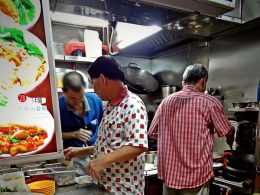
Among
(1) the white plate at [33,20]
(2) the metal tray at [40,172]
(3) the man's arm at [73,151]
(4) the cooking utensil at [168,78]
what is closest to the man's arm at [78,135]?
(3) the man's arm at [73,151]

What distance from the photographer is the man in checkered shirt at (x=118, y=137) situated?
1157 mm

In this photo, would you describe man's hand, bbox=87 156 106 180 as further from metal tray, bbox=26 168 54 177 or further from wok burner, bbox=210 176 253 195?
wok burner, bbox=210 176 253 195

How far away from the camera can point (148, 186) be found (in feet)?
7.51

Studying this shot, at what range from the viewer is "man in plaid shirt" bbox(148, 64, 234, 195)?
1808 millimetres

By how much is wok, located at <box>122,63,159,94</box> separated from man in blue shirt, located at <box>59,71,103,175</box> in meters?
0.90

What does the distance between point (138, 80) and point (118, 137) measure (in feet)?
5.37

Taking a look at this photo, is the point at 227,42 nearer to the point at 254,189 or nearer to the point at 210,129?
the point at 210,129

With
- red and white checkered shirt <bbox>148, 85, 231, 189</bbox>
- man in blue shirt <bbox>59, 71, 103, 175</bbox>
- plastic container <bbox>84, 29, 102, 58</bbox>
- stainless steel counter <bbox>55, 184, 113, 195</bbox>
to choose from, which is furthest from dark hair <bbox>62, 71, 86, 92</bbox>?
plastic container <bbox>84, 29, 102, 58</bbox>

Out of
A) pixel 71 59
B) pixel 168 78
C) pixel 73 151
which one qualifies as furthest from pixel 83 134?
pixel 168 78

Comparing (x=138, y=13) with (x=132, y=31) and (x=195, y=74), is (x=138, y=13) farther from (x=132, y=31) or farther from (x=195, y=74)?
(x=195, y=74)

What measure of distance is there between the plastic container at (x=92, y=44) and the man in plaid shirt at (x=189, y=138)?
95cm

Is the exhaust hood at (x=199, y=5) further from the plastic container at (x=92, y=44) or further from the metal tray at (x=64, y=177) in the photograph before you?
the metal tray at (x=64, y=177)

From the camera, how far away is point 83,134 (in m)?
1.81

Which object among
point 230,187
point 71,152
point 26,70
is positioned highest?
point 26,70
